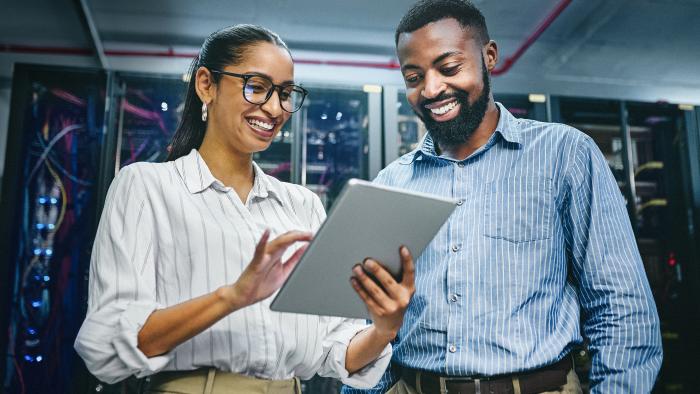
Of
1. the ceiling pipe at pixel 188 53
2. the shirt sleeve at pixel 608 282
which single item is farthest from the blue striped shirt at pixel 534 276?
the ceiling pipe at pixel 188 53

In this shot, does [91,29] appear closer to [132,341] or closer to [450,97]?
[450,97]

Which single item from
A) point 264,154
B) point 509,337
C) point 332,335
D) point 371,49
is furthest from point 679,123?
point 332,335

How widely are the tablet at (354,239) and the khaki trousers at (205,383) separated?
0.19 meters

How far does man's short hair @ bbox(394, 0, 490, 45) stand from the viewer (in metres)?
1.40

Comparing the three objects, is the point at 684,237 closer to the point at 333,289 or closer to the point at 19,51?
the point at 333,289

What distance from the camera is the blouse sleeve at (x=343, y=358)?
1.09m

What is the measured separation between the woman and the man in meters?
0.20

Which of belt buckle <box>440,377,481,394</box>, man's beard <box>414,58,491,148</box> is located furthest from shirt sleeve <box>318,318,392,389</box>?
man's beard <box>414,58,491,148</box>

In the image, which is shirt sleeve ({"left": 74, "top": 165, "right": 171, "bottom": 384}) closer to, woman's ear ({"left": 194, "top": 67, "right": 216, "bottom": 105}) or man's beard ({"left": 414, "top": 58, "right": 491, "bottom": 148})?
woman's ear ({"left": 194, "top": 67, "right": 216, "bottom": 105})

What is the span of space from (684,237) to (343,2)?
8.81 feet

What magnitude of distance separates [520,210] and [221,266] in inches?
29.2

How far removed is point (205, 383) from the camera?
3.09ft

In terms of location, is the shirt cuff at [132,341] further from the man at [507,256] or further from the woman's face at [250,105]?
the man at [507,256]

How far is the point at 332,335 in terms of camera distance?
1.14 metres
